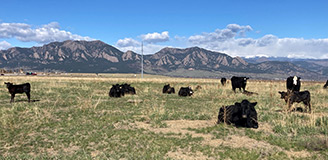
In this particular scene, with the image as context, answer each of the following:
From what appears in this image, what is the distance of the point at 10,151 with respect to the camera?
323 inches

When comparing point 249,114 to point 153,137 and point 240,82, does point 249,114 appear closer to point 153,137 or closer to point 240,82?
point 153,137

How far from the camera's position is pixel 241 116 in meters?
11.2

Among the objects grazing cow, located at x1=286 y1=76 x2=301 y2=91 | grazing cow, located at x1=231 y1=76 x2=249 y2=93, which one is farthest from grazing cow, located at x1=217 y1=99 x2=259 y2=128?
grazing cow, located at x1=231 y1=76 x2=249 y2=93

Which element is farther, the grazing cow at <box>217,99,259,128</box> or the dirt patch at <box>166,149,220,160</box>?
the grazing cow at <box>217,99,259,128</box>

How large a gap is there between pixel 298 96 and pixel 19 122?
597 inches

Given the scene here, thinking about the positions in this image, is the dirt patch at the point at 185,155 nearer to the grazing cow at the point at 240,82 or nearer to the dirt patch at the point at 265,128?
the dirt patch at the point at 265,128

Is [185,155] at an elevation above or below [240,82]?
below

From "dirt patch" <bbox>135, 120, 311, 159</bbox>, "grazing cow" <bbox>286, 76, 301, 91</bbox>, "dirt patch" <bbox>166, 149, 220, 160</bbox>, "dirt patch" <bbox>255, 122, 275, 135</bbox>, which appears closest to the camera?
"dirt patch" <bbox>166, 149, 220, 160</bbox>

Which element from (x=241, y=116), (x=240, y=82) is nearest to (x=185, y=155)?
(x=241, y=116)

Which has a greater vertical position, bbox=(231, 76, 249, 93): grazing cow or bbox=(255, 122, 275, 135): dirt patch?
bbox=(231, 76, 249, 93): grazing cow

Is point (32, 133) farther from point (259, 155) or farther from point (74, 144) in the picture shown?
point (259, 155)

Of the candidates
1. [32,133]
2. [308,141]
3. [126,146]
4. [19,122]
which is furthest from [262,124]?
[19,122]

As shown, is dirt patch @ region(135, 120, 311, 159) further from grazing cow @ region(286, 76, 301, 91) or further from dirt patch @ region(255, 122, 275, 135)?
grazing cow @ region(286, 76, 301, 91)

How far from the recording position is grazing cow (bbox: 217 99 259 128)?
1098 centimetres
